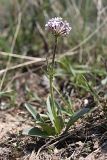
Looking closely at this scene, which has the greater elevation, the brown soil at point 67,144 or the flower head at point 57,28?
the flower head at point 57,28

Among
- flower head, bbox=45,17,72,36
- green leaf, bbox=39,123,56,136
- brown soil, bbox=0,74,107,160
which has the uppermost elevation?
flower head, bbox=45,17,72,36

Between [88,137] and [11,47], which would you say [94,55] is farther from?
[88,137]

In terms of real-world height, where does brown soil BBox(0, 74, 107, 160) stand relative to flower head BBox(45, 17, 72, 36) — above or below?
below

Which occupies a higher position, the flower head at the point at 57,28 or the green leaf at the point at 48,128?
the flower head at the point at 57,28

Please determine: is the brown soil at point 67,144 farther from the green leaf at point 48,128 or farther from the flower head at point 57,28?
the flower head at point 57,28

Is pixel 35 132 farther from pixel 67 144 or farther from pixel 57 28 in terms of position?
pixel 57 28

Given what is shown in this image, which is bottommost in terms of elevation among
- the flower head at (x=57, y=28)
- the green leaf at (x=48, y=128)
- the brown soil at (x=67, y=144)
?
the brown soil at (x=67, y=144)

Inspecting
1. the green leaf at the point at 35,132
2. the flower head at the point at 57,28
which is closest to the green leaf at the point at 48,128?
the green leaf at the point at 35,132

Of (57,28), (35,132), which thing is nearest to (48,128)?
(35,132)

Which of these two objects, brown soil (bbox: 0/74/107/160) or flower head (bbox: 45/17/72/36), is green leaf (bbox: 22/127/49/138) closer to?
brown soil (bbox: 0/74/107/160)

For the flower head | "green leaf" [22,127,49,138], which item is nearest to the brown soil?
"green leaf" [22,127,49,138]

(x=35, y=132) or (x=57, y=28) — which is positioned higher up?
(x=57, y=28)

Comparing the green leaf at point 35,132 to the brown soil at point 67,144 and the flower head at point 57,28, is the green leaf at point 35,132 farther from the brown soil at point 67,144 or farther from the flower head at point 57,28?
the flower head at point 57,28
